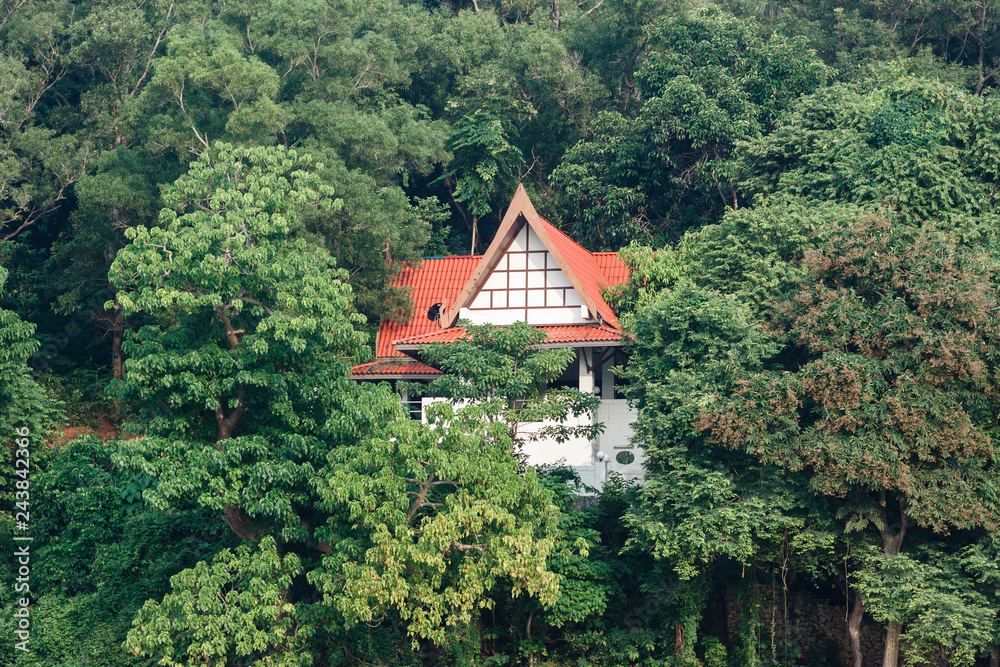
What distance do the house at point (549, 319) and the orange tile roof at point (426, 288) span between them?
74cm

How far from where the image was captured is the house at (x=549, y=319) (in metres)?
22.7

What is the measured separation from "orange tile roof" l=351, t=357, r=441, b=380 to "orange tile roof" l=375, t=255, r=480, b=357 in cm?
46

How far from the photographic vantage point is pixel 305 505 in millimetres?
18438

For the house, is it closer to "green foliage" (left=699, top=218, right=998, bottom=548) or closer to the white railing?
the white railing

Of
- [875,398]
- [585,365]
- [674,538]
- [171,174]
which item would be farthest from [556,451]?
[171,174]

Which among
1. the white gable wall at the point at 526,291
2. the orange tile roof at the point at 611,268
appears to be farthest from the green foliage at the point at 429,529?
the orange tile roof at the point at 611,268

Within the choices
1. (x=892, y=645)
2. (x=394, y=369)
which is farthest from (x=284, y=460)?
(x=892, y=645)

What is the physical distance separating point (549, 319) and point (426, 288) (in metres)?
4.94

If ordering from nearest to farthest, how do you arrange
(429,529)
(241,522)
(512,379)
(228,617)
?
(429,529) < (228,617) < (241,522) < (512,379)

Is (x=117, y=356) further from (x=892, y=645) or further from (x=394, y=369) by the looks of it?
(x=892, y=645)

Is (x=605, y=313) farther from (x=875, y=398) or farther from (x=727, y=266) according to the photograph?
(x=875, y=398)

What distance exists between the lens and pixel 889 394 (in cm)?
1733

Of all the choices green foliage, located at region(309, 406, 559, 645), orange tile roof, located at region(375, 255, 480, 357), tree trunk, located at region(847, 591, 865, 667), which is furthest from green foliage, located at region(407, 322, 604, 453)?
tree trunk, located at region(847, 591, 865, 667)

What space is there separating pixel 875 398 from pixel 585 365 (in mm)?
7262
